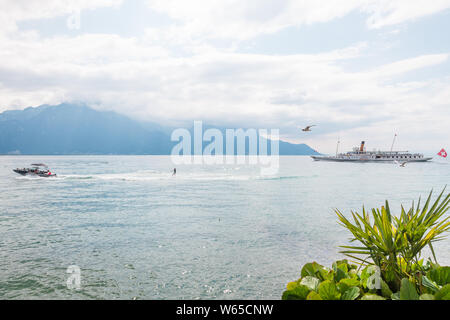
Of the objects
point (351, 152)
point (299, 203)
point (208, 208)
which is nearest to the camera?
A: point (208, 208)

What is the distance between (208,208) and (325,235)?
11.9 m

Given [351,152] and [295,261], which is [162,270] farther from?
[351,152]

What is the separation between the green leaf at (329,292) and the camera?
423 cm

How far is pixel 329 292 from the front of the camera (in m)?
4.25

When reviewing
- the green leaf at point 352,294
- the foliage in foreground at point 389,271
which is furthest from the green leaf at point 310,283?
the green leaf at point 352,294

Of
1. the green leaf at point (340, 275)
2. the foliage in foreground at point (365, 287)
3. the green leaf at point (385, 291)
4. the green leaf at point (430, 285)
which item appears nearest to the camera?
the foliage in foreground at point (365, 287)

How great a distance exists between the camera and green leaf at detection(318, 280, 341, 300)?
13.9 ft

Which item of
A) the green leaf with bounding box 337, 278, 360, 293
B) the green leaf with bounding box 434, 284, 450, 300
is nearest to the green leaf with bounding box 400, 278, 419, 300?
the green leaf with bounding box 434, 284, 450, 300

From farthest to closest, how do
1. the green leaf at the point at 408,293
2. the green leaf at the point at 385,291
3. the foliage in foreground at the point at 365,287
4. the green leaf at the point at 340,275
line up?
the green leaf at the point at 340,275 → the green leaf at the point at 385,291 → the foliage in foreground at the point at 365,287 → the green leaf at the point at 408,293

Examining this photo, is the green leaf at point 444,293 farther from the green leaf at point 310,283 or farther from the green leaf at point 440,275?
the green leaf at point 310,283
